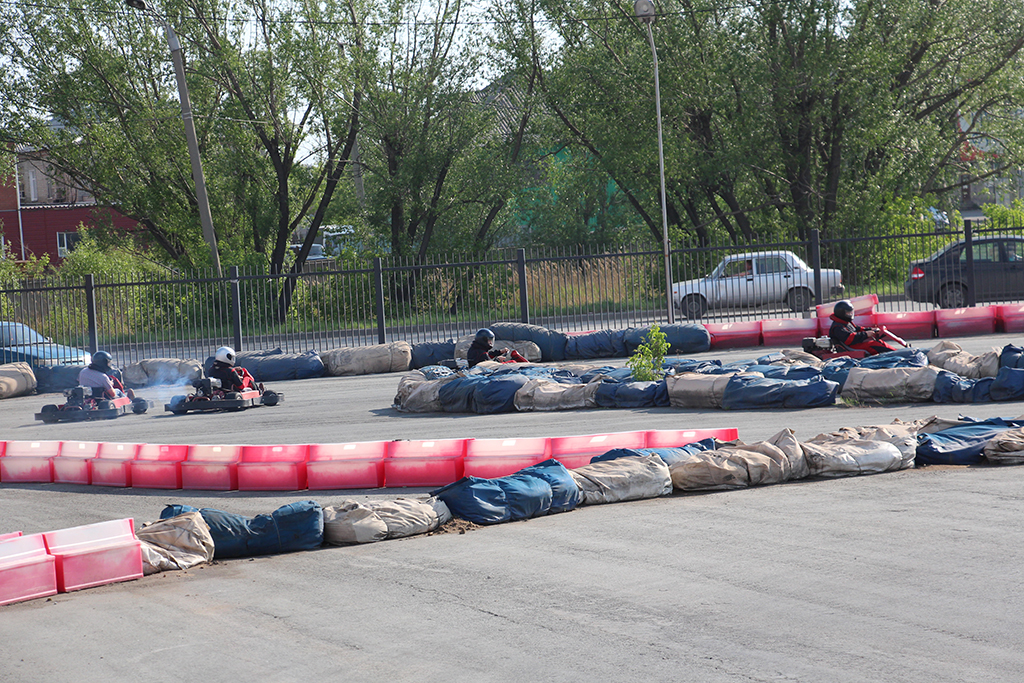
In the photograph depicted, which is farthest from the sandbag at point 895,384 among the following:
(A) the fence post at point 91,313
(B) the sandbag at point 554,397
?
(A) the fence post at point 91,313

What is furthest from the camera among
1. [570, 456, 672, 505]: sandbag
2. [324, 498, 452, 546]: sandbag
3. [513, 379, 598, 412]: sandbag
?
[513, 379, 598, 412]: sandbag

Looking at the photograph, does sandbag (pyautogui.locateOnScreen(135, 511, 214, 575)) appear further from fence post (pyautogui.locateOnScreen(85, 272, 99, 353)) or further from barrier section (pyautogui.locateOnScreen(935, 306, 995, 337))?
fence post (pyautogui.locateOnScreen(85, 272, 99, 353))

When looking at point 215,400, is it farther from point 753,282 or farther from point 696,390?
point 753,282

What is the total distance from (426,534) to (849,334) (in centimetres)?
935

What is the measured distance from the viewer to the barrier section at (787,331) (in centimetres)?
1880

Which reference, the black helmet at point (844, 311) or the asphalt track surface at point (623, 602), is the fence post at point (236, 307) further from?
the asphalt track surface at point (623, 602)

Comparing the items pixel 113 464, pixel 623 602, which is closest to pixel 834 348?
pixel 113 464

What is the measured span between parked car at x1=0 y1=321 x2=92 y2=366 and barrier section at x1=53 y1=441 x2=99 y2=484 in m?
11.0

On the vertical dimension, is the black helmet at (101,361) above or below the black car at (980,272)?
below

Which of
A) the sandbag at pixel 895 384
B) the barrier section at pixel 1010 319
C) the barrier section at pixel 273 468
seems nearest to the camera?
the barrier section at pixel 273 468

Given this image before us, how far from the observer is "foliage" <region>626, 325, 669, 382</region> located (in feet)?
44.9

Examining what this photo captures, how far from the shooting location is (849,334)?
14.8 metres

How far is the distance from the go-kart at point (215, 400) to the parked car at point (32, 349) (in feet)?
21.4

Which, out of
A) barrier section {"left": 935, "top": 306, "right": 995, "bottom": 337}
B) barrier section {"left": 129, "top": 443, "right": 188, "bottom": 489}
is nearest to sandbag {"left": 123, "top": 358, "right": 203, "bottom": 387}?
barrier section {"left": 129, "top": 443, "right": 188, "bottom": 489}
